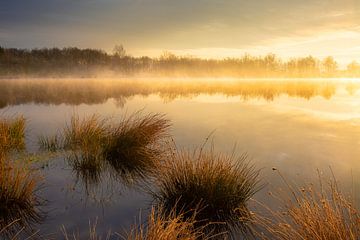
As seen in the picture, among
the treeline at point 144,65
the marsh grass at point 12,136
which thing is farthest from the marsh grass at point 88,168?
the treeline at point 144,65

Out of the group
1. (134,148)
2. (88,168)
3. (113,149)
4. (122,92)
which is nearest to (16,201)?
(88,168)

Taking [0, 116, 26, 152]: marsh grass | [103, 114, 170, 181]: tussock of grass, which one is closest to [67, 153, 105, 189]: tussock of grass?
[103, 114, 170, 181]: tussock of grass

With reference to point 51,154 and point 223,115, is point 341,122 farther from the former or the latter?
point 51,154

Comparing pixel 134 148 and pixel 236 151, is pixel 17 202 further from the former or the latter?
pixel 236 151

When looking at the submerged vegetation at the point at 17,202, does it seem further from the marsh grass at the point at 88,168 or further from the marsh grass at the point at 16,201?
the marsh grass at the point at 88,168

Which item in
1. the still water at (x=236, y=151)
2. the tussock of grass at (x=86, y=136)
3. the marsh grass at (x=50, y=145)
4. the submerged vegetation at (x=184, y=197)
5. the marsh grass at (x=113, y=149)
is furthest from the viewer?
the marsh grass at (x=50, y=145)

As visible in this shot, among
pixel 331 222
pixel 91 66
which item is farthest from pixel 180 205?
pixel 91 66

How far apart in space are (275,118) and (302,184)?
924 cm

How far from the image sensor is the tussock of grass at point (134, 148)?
6967 millimetres

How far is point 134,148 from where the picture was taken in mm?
7629

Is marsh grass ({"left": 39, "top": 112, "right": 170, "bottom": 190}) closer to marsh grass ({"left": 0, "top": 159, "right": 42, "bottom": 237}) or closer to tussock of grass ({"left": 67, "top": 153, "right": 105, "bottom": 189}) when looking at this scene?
tussock of grass ({"left": 67, "top": 153, "right": 105, "bottom": 189})

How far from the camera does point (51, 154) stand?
25.8 ft

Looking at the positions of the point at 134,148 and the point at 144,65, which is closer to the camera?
the point at 134,148

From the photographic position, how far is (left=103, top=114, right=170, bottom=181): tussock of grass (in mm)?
6967
